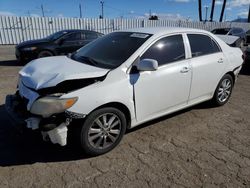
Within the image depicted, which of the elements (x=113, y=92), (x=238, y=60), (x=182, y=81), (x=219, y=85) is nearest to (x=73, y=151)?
(x=113, y=92)

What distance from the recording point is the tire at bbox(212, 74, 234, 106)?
4695 millimetres

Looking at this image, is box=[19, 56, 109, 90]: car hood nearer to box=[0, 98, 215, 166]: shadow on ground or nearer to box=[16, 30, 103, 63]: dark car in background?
box=[0, 98, 215, 166]: shadow on ground

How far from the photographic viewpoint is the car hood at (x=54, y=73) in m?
2.87

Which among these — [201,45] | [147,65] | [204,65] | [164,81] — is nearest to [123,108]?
[147,65]

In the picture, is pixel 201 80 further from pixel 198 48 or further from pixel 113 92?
pixel 113 92

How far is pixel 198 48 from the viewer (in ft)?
13.6

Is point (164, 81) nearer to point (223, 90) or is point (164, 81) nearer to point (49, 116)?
point (49, 116)

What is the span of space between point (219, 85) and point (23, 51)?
7.60m

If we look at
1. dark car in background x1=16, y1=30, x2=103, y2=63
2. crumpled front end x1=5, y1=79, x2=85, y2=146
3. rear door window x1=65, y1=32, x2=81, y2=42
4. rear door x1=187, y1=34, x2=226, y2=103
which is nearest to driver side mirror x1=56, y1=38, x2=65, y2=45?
dark car in background x1=16, y1=30, x2=103, y2=63

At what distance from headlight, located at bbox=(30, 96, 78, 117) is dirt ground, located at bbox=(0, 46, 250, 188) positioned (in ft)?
1.61

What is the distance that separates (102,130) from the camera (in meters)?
3.08

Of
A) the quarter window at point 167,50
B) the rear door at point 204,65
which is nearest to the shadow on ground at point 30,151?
the quarter window at point 167,50

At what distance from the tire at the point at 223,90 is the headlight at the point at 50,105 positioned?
3215 mm

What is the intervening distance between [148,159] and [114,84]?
3.63 ft
